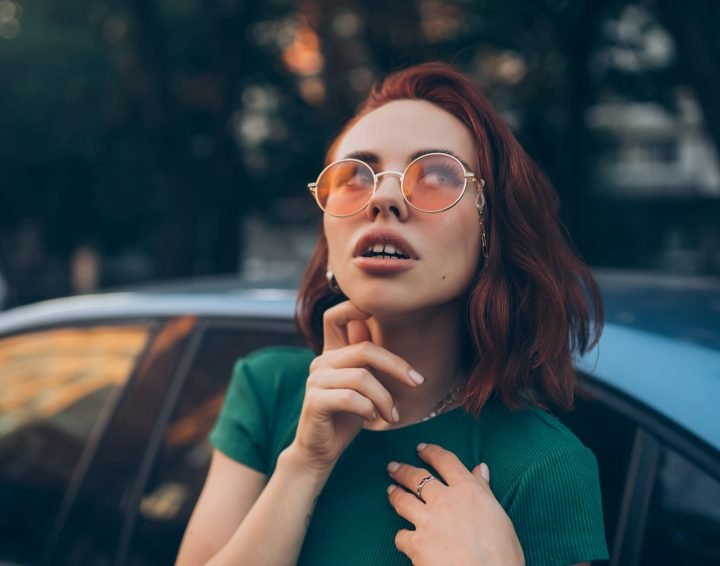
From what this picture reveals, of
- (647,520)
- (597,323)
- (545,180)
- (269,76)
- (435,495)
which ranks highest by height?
(269,76)

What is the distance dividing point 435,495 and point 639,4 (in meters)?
8.35

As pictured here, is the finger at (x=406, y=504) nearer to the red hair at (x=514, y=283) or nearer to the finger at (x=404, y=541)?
the finger at (x=404, y=541)

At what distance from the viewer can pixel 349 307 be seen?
151 cm

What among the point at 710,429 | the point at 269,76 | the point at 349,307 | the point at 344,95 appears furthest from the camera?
the point at 269,76

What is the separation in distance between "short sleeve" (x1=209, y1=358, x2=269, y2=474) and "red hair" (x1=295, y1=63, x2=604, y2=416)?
41cm

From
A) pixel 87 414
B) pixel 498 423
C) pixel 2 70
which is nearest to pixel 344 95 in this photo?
pixel 2 70

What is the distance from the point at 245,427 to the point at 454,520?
Result: 1.61 feet

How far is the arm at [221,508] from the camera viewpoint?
150 cm

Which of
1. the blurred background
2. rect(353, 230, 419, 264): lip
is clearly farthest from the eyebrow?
the blurred background

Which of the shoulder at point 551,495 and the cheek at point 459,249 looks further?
the cheek at point 459,249

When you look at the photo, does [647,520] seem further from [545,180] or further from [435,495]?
[545,180]

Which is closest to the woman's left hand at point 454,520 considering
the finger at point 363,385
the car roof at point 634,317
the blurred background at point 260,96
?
the finger at point 363,385

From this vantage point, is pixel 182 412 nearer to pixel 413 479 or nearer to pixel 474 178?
pixel 413 479

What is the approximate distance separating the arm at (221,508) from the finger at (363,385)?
0.98ft
